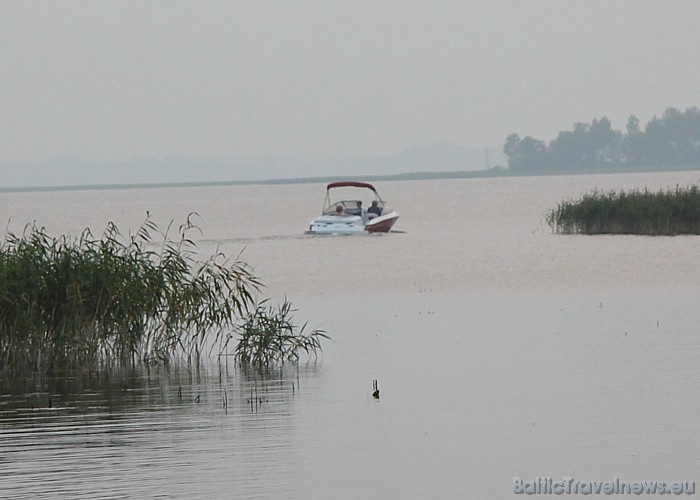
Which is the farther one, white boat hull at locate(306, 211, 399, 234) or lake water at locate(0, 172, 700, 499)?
white boat hull at locate(306, 211, 399, 234)

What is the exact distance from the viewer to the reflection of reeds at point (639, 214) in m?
35.8

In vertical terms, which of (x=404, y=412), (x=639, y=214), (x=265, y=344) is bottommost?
(x=404, y=412)

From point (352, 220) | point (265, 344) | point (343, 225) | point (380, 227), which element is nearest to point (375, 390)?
point (265, 344)

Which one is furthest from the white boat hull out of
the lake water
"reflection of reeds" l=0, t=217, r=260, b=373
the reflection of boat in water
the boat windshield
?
"reflection of reeds" l=0, t=217, r=260, b=373

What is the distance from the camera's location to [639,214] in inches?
1427

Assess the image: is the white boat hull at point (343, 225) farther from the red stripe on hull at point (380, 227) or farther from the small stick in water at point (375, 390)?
the small stick in water at point (375, 390)

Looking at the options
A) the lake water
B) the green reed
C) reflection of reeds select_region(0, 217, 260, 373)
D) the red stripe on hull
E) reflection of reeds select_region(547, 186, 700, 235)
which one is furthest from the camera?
the red stripe on hull

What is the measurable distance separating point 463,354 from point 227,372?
2576 mm

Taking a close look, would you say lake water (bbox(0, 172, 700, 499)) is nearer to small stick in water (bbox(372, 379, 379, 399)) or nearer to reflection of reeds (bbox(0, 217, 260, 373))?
small stick in water (bbox(372, 379, 379, 399))

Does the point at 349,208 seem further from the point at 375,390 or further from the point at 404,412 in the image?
the point at 404,412

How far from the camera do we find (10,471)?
8914 mm

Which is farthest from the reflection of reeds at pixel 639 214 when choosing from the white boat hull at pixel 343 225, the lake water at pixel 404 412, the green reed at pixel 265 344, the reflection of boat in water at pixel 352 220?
the green reed at pixel 265 344

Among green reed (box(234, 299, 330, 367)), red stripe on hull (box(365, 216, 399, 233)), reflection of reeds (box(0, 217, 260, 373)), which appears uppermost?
red stripe on hull (box(365, 216, 399, 233))

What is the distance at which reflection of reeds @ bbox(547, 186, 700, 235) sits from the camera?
35812mm
